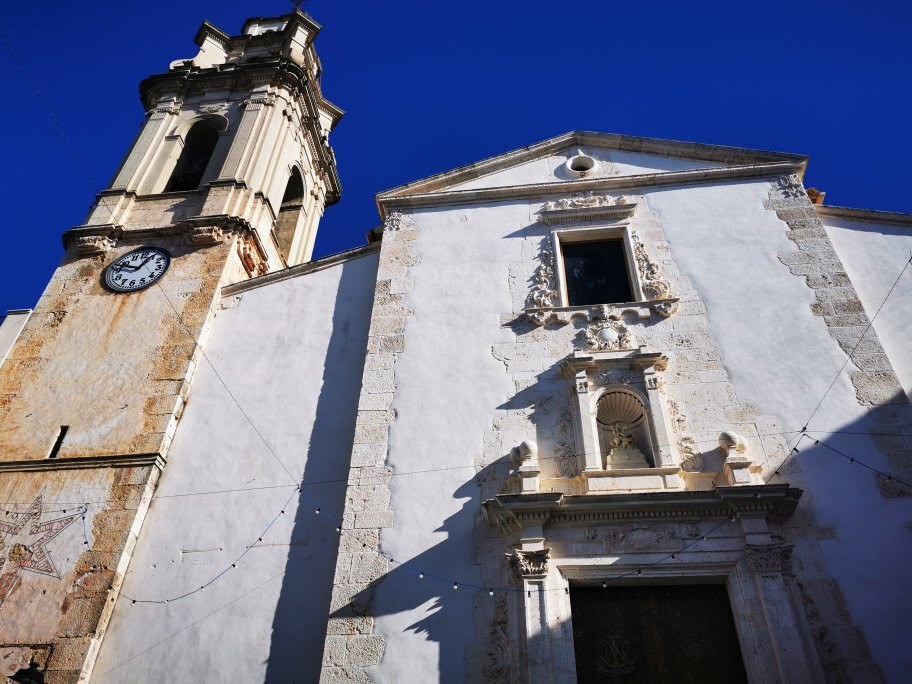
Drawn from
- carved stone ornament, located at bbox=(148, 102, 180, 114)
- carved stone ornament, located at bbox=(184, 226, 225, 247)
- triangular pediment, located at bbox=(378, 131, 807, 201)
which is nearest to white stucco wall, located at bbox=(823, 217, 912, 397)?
triangular pediment, located at bbox=(378, 131, 807, 201)

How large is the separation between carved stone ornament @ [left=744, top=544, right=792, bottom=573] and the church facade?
0.03 meters

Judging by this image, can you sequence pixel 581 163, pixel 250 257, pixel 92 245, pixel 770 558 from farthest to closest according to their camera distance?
pixel 250 257, pixel 92 245, pixel 581 163, pixel 770 558

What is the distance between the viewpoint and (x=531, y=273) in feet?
30.7

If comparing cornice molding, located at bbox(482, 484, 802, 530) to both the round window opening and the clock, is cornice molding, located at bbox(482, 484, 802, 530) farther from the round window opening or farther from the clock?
the clock

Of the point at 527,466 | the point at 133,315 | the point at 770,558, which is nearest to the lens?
the point at 770,558

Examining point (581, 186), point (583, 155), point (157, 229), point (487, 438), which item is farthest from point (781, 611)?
point (157, 229)

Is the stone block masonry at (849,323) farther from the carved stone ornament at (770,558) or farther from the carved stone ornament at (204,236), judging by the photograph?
the carved stone ornament at (204,236)

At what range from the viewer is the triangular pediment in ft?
34.3

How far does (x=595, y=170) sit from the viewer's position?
→ 35.1 ft

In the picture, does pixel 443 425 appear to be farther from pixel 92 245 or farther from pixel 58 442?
pixel 92 245

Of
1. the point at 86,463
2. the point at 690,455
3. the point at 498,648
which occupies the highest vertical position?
the point at 86,463

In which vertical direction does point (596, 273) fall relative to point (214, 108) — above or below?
below

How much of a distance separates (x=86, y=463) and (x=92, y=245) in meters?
4.43

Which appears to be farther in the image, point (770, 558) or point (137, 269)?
point (137, 269)
